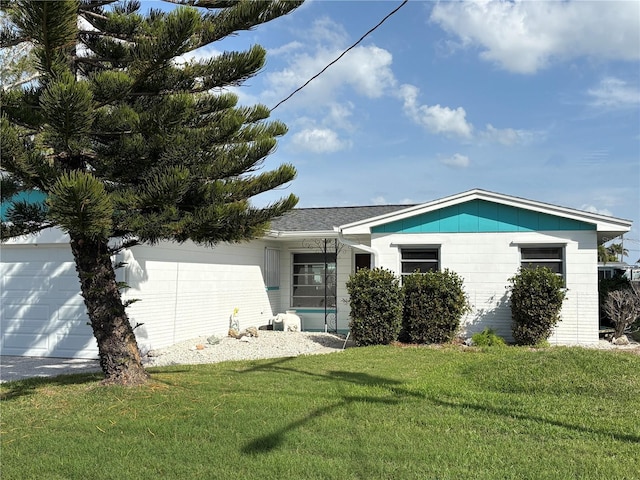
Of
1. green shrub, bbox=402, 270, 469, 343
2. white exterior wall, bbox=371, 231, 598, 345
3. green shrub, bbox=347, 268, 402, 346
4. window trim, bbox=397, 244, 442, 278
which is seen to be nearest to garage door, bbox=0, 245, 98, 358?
green shrub, bbox=347, 268, 402, 346

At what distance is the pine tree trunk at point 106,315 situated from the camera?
21.8 feet

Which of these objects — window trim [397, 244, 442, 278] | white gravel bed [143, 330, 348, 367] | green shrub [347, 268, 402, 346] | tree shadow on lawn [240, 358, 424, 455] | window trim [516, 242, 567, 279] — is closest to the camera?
tree shadow on lawn [240, 358, 424, 455]

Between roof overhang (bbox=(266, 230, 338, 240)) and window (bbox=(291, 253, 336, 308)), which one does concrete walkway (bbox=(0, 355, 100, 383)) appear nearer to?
roof overhang (bbox=(266, 230, 338, 240))

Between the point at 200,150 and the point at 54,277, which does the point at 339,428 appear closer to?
the point at 200,150

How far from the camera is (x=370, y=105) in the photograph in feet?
41.4

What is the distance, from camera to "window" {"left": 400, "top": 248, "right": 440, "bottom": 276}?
12484mm

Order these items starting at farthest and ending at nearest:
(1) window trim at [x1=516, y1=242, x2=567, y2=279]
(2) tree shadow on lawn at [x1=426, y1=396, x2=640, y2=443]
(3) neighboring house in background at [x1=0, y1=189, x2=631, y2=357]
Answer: (1) window trim at [x1=516, y1=242, x2=567, y2=279] < (3) neighboring house in background at [x1=0, y1=189, x2=631, y2=357] < (2) tree shadow on lawn at [x1=426, y1=396, x2=640, y2=443]

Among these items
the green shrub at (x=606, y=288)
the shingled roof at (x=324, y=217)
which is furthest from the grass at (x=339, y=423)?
the shingled roof at (x=324, y=217)

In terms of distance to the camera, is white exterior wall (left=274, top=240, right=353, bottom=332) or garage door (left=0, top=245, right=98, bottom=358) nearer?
garage door (left=0, top=245, right=98, bottom=358)

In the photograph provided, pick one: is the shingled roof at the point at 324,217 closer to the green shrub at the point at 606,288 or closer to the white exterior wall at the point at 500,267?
the white exterior wall at the point at 500,267

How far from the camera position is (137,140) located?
6324 millimetres

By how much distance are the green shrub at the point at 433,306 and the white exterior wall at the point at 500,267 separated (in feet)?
3.35

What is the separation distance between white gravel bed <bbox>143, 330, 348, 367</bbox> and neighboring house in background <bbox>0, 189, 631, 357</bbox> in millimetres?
466

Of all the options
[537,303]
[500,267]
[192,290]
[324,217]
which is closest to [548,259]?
[500,267]
